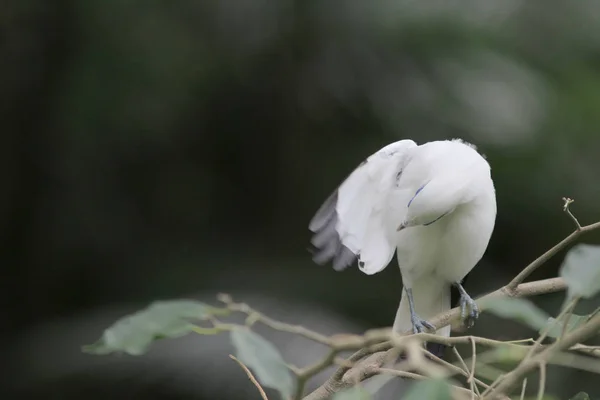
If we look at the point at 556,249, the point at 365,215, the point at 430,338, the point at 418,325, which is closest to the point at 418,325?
the point at 418,325

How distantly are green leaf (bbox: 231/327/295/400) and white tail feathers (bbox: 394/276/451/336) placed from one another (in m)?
1.66

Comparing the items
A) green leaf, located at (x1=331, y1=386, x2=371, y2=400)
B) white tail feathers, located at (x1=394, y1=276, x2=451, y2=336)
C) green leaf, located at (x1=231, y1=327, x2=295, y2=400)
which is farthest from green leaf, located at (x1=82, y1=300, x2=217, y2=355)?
white tail feathers, located at (x1=394, y1=276, x2=451, y2=336)

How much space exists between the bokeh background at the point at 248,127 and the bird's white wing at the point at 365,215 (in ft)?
4.83

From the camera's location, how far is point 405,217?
197cm

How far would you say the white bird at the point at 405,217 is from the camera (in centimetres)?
205

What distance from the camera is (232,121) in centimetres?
416

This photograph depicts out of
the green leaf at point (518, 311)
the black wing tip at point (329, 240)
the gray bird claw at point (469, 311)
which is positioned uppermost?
the black wing tip at point (329, 240)

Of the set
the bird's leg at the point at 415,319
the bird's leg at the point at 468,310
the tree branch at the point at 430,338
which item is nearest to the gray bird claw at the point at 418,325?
the bird's leg at the point at 415,319

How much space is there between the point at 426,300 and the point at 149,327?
1780 millimetres

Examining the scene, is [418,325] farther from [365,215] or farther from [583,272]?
[583,272]

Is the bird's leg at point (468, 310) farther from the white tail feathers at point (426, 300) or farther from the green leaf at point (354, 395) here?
the green leaf at point (354, 395)

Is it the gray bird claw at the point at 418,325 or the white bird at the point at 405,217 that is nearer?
the white bird at the point at 405,217

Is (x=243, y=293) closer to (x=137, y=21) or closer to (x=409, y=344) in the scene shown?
(x=137, y=21)

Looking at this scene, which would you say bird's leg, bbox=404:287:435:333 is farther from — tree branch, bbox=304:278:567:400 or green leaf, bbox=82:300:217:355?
green leaf, bbox=82:300:217:355
